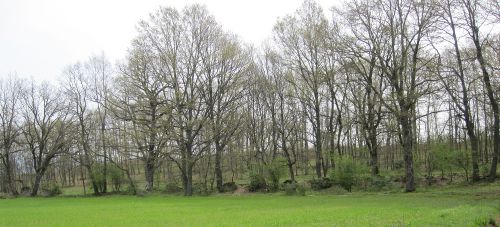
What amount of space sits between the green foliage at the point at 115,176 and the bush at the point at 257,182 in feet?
61.8

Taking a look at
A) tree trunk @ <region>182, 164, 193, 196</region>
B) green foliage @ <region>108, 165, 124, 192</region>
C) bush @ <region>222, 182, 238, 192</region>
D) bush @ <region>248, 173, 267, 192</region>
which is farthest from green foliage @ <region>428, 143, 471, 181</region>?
green foliage @ <region>108, 165, 124, 192</region>

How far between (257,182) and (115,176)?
1968 cm

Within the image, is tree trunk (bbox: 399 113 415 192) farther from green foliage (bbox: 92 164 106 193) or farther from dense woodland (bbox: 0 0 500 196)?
green foliage (bbox: 92 164 106 193)

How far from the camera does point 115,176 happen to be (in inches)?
1996

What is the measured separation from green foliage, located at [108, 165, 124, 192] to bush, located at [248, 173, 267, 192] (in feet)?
61.8

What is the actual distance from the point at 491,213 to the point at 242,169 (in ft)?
140

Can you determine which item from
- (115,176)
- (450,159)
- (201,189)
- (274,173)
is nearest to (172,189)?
(201,189)

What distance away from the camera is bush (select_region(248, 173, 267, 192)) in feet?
132

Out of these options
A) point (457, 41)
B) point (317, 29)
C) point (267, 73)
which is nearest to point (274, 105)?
point (267, 73)

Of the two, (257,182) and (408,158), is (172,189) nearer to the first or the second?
(257,182)

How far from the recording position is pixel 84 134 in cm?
5181

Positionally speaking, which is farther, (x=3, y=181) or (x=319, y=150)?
(x=3, y=181)

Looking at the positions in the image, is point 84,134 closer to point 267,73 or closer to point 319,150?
point 267,73

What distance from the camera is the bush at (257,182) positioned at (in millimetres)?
40156
